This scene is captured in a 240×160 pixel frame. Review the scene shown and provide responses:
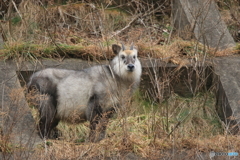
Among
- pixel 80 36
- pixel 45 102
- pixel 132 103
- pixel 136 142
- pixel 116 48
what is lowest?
pixel 132 103

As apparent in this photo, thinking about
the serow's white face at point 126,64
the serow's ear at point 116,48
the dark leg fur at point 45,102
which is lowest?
the dark leg fur at point 45,102

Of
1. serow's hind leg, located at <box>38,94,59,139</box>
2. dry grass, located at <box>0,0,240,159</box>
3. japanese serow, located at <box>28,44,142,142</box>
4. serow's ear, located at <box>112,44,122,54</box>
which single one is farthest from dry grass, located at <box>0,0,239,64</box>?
serow's hind leg, located at <box>38,94,59,139</box>

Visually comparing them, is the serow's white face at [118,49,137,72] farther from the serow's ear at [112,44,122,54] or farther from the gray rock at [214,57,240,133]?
the gray rock at [214,57,240,133]

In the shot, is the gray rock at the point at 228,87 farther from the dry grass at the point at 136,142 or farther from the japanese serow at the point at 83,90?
the japanese serow at the point at 83,90

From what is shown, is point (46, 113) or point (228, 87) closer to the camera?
point (46, 113)

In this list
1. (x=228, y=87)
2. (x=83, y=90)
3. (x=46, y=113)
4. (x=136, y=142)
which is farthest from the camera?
(x=228, y=87)

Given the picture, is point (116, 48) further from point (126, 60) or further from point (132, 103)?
point (132, 103)

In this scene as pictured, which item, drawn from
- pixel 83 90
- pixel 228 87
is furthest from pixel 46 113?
pixel 228 87

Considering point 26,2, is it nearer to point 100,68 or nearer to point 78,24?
point 78,24

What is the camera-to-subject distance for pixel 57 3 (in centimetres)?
1090

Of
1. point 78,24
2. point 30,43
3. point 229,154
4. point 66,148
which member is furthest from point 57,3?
point 229,154

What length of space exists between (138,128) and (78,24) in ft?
13.0

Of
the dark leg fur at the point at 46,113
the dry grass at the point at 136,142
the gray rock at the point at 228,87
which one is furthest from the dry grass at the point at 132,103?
the dark leg fur at the point at 46,113

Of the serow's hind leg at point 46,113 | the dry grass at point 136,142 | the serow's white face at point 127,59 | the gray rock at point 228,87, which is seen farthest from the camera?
the gray rock at point 228,87
